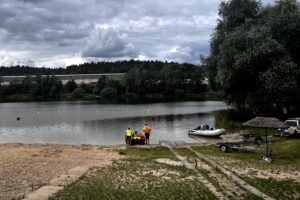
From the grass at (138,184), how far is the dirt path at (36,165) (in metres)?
1.88

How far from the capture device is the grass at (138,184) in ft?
50.3

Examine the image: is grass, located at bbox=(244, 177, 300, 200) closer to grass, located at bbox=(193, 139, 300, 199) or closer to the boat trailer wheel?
grass, located at bbox=(193, 139, 300, 199)

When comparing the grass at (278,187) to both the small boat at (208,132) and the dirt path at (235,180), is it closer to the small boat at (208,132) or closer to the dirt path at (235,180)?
the dirt path at (235,180)

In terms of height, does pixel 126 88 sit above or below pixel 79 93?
above

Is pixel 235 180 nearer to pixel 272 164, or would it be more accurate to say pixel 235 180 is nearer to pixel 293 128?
pixel 272 164

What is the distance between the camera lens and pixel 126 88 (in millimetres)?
176000

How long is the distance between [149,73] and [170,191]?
16694 centimetres

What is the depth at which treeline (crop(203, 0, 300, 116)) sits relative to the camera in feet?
149

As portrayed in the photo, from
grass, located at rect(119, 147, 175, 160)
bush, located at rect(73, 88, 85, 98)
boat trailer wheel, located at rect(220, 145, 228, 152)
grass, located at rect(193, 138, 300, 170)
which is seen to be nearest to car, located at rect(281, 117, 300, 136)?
grass, located at rect(193, 138, 300, 170)

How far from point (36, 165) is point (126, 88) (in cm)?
15321

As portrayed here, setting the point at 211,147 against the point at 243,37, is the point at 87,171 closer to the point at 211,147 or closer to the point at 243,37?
the point at 211,147

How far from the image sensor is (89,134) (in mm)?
49406

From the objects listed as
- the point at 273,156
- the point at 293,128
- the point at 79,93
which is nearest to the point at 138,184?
the point at 273,156

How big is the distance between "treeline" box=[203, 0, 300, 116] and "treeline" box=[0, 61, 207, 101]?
378ft
